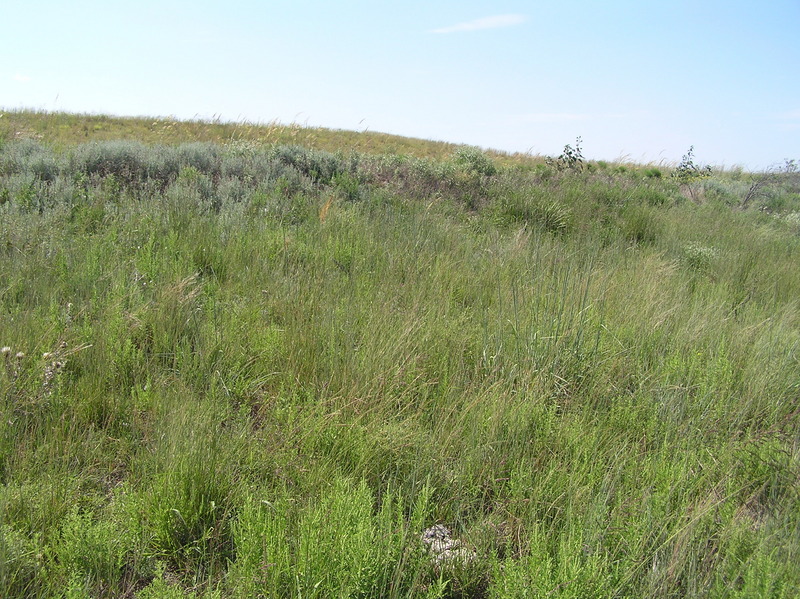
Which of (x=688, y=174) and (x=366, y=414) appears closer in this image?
(x=366, y=414)

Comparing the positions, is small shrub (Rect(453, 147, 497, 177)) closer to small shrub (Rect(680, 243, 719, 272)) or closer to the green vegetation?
small shrub (Rect(680, 243, 719, 272))

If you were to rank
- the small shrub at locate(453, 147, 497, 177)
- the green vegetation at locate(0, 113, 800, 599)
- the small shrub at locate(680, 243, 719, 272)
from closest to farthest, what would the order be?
the green vegetation at locate(0, 113, 800, 599), the small shrub at locate(680, 243, 719, 272), the small shrub at locate(453, 147, 497, 177)

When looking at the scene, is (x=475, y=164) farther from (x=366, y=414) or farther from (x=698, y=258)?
(x=366, y=414)

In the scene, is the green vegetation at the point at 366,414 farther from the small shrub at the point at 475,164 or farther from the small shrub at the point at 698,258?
the small shrub at the point at 475,164

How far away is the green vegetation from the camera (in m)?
2.06

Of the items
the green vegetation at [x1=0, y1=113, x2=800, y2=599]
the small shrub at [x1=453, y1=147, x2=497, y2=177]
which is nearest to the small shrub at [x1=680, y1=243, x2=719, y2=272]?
the green vegetation at [x1=0, y1=113, x2=800, y2=599]

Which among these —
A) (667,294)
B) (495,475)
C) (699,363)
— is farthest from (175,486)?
(667,294)

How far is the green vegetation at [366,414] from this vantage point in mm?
2061

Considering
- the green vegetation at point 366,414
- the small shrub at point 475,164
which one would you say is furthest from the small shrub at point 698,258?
the small shrub at point 475,164

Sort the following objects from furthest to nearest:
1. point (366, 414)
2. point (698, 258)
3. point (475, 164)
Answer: point (475, 164) → point (698, 258) → point (366, 414)

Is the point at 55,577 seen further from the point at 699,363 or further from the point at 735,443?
the point at 699,363

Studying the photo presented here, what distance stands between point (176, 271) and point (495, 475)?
2.88m

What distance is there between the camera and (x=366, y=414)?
9.87ft

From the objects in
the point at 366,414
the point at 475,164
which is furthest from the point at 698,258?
the point at 366,414
